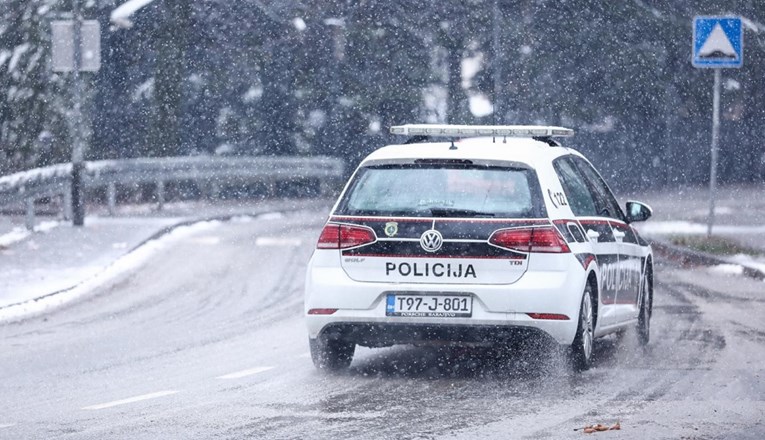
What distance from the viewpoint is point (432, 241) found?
9.93m

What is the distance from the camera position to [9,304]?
14.7 meters

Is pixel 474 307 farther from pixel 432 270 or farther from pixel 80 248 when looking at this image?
pixel 80 248

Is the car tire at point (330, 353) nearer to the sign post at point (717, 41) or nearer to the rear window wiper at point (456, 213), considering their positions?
the rear window wiper at point (456, 213)

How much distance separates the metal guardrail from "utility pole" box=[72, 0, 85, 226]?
1.86ft

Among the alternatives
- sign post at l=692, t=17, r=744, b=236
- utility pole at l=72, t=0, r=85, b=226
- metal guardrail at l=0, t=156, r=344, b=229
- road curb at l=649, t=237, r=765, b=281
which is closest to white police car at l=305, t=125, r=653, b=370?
road curb at l=649, t=237, r=765, b=281

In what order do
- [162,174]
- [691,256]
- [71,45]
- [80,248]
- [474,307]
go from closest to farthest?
1. [474,307]
2. [80,248]
3. [691,256]
4. [71,45]
5. [162,174]

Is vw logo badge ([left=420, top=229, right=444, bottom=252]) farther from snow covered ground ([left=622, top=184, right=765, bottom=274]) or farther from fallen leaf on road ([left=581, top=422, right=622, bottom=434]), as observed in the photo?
snow covered ground ([left=622, top=184, right=765, bottom=274])

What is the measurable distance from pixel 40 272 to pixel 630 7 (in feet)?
75.7

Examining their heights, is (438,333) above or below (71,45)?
below

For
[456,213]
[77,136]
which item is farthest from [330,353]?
[77,136]

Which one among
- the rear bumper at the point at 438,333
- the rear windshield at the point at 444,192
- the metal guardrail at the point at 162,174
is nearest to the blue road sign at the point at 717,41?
Answer: the metal guardrail at the point at 162,174

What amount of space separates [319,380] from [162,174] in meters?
20.1

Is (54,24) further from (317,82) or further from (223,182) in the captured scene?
(317,82)

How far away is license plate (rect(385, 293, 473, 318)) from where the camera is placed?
Answer: 9898 mm
